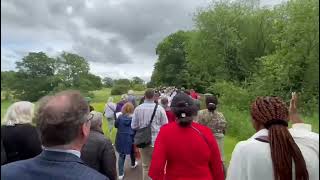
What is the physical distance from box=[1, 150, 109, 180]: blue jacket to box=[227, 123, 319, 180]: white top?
91cm

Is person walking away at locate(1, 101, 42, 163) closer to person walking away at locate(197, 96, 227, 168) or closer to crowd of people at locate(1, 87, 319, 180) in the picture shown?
crowd of people at locate(1, 87, 319, 180)

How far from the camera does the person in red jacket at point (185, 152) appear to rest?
4504mm

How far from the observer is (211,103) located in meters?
7.45

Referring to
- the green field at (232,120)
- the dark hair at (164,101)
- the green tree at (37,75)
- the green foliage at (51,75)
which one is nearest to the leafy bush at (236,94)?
the green field at (232,120)

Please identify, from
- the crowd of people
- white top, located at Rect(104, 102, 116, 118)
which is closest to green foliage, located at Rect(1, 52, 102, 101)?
the crowd of people

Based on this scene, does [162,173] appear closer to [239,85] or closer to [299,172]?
[239,85]

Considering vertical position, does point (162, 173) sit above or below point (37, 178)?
below

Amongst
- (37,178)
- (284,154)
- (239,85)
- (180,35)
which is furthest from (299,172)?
(180,35)

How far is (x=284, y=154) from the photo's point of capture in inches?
106

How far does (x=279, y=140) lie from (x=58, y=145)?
1180 millimetres

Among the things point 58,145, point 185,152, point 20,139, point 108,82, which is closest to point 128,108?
point 185,152

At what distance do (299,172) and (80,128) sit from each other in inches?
45.0

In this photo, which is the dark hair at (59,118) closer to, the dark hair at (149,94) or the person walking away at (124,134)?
the dark hair at (149,94)

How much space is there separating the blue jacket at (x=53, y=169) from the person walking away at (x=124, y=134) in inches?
270
